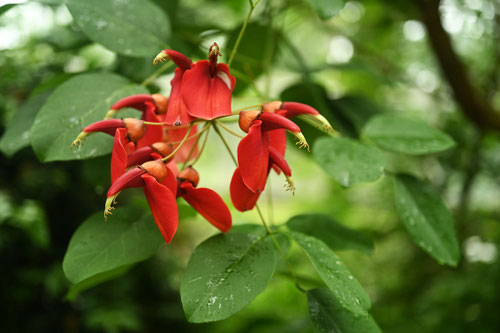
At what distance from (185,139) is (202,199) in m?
0.06

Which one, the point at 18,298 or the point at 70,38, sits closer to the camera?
the point at 70,38

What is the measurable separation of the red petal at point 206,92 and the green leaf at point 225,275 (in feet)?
0.41

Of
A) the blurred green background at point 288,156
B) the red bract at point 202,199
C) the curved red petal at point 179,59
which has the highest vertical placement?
the curved red petal at point 179,59

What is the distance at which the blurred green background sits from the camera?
28.2 inches

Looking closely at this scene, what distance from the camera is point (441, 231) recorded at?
51 cm

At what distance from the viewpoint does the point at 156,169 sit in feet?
1.15

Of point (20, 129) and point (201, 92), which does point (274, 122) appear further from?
point (20, 129)

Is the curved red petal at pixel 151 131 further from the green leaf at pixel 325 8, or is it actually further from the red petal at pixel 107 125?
the green leaf at pixel 325 8

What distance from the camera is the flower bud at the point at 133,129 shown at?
39cm

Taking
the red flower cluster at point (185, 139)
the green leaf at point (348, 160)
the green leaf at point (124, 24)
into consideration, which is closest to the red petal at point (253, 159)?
the red flower cluster at point (185, 139)

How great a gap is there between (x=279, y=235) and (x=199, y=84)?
22 cm

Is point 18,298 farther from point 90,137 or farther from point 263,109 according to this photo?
point 263,109

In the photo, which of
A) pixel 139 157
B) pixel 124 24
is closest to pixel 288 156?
pixel 124 24

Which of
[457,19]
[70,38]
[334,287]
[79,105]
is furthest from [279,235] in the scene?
[457,19]
